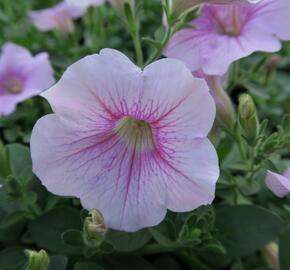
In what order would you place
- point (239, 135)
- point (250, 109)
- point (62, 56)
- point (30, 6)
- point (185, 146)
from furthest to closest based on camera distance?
point (30, 6)
point (62, 56)
point (239, 135)
point (250, 109)
point (185, 146)

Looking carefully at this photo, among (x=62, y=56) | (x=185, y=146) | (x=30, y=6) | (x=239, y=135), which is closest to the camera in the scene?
(x=185, y=146)

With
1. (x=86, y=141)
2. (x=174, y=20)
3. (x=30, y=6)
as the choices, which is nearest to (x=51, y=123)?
(x=86, y=141)

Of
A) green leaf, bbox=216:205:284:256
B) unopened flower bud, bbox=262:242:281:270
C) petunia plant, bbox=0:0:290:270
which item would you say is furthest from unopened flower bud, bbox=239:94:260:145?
unopened flower bud, bbox=262:242:281:270

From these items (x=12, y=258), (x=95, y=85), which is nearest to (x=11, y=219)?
(x=12, y=258)

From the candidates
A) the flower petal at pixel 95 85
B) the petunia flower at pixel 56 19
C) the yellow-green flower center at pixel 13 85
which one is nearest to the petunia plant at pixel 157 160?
the flower petal at pixel 95 85

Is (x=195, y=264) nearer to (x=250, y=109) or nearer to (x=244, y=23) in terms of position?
(x=250, y=109)

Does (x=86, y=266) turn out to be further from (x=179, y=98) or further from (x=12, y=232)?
(x=179, y=98)

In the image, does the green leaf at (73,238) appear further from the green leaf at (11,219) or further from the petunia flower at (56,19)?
the petunia flower at (56,19)
